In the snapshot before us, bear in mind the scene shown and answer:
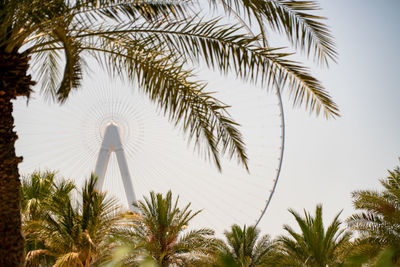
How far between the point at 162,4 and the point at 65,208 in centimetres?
659

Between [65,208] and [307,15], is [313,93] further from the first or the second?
[65,208]

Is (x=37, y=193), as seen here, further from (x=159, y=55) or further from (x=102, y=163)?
(x=159, y=55)

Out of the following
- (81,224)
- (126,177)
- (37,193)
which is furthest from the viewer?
(126,177)

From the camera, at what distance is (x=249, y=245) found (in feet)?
70.4

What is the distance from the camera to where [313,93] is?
238 inches

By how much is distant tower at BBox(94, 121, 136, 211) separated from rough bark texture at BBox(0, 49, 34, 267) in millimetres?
12193

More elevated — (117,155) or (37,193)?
(117,155)

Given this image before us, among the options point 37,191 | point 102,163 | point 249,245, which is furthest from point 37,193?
point 249,245

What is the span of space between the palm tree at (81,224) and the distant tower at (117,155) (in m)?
6.25

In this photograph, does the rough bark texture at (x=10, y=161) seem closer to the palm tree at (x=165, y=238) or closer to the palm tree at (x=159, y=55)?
the palm tree at (x=159, y=55)

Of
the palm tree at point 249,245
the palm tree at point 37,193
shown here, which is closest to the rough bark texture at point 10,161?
the palm tree at point 37,193

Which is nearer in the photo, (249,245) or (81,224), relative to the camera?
(81,224)

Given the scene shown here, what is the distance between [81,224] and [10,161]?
19.4ft

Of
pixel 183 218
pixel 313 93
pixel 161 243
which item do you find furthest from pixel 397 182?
pixel 313 93
